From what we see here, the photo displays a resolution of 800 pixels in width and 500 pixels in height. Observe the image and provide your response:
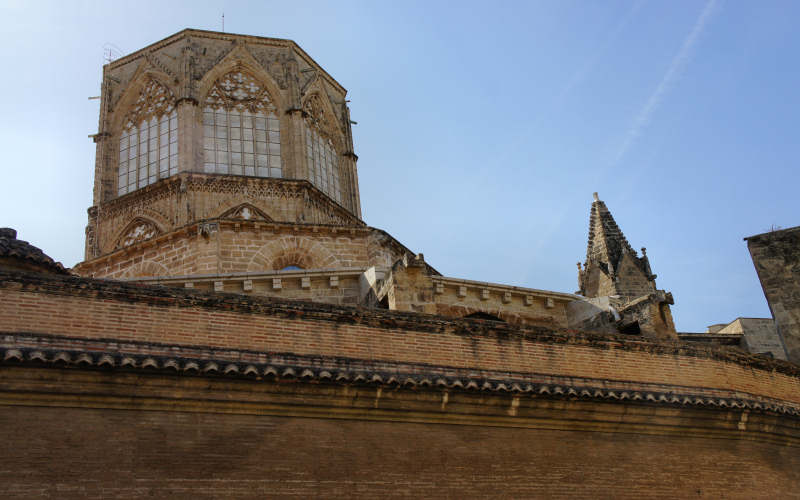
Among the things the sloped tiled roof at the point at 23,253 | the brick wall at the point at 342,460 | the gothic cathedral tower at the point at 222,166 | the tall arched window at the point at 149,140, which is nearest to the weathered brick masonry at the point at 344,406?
the brick wall at the point at 342,460

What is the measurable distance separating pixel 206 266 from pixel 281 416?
10556mm

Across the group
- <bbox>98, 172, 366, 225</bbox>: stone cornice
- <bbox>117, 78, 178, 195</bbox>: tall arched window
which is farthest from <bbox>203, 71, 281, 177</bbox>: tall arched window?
<bbox>117, 78, 178, 195</bbox>: tall arched window

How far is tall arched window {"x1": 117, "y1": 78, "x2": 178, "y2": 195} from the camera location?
2572 centimetres

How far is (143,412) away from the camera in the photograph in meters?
10.9

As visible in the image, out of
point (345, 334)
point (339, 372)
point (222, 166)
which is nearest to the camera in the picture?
point (339, 372)

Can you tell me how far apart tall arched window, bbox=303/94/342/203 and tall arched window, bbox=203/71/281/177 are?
3.41ft

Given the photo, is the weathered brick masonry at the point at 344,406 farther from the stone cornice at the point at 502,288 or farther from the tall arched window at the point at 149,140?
the tall arched window at the point at 149,140

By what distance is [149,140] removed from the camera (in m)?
26.3

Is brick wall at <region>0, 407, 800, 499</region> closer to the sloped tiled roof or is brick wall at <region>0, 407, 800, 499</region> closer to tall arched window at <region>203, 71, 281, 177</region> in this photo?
the sloped tiled roof

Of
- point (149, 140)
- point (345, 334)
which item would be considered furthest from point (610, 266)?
point (345, 334)

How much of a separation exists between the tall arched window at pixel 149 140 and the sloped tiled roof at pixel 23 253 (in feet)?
35.7

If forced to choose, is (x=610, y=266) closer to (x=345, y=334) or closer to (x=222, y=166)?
(x=222, y=166)

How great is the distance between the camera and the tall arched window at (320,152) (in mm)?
26828

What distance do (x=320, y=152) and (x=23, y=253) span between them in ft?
46.3
